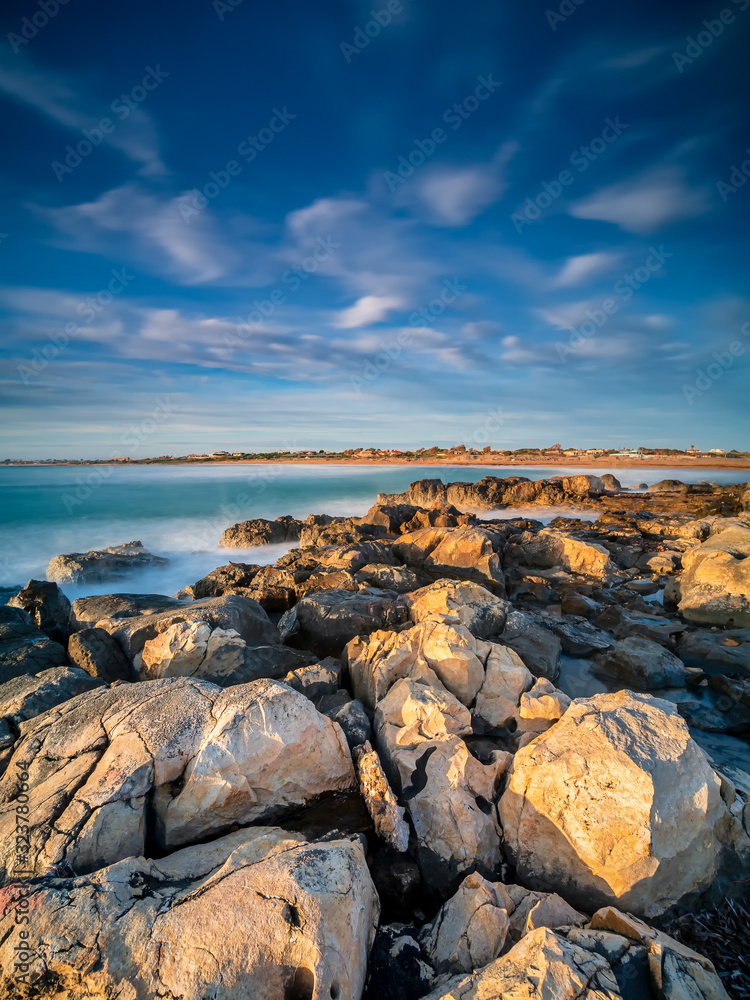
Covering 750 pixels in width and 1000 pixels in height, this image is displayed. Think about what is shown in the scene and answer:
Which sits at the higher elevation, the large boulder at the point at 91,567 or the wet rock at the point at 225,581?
the wet rock at the point at 225,581

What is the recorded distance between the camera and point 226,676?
7531mm

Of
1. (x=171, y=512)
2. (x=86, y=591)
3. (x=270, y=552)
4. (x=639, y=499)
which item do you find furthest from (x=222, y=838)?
(x=639, y=499)

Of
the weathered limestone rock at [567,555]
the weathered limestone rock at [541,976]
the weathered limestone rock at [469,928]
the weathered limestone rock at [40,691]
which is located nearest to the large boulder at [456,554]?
the weathered limestone rock at [567,555]

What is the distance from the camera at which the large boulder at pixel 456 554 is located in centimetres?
1523

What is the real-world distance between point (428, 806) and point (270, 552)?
60.9 feet

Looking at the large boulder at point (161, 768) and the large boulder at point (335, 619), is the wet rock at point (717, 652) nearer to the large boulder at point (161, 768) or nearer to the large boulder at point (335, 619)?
the large boulder at point (335, 619)

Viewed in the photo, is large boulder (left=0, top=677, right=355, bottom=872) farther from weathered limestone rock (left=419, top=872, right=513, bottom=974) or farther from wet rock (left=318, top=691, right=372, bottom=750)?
weathered limestone rock (left=419, top=872, right=513, bottom=974)

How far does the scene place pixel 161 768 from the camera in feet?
15.4

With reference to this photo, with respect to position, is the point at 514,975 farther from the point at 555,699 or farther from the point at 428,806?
the point at 555,699

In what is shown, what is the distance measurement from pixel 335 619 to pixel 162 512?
3247 centimetres

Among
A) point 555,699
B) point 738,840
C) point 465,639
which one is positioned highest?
point 465,639

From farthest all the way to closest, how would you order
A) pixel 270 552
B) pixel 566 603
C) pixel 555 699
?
pixel 270 552
pixel 566 603
pixel 555 699

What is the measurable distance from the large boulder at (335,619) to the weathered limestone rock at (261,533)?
12918mm

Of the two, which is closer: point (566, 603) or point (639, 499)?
point (566, 603)
